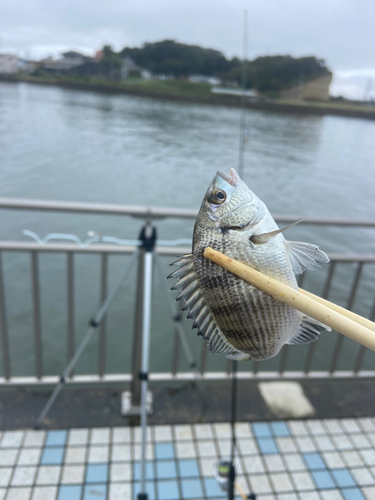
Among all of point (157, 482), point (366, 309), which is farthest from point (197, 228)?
point (366, 309)

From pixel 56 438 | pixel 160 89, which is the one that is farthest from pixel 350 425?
pixel 160 89

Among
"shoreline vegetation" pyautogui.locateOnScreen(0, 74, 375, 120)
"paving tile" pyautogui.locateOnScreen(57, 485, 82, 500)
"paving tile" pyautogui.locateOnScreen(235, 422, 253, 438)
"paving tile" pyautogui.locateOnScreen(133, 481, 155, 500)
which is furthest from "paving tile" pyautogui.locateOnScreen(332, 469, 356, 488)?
"shoreline vegetation" pyautogui.locateOnScreen(0, 74, 375, 120)

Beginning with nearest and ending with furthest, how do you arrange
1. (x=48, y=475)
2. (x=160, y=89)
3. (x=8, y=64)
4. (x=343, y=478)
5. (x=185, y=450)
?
1. (x=48, y=475)
2. (x=343, y=478)
3. (x=185, y=450)
4. (x=160, y=89)
5. (x=8, y=64)

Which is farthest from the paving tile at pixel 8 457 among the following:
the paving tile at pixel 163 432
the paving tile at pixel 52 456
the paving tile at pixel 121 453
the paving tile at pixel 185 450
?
the paving tile at pixel 185 450

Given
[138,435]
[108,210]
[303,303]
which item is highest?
[303,303]

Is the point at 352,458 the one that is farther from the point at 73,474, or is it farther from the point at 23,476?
the point at 23,476
